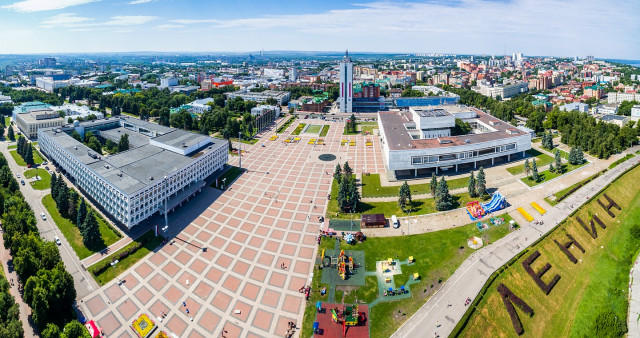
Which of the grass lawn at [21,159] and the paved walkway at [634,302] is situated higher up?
the grass lawn at [21,159]

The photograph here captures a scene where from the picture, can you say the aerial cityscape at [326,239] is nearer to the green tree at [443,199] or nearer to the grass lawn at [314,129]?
the green tree at [443,199]

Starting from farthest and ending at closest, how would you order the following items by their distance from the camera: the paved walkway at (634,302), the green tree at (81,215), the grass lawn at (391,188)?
the grass lawn at (391,188)
the green tree at (81,215)
the paved walkway at (634,302)

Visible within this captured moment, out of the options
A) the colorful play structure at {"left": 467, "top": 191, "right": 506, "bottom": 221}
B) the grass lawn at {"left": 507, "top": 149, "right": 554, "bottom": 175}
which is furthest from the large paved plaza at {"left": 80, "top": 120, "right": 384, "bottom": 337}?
the grass lawn at {"left": 507, "top": 149, "right": 554, "bottom": 175}

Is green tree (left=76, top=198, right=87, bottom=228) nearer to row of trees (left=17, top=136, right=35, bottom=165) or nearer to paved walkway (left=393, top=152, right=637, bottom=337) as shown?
row of trees (left=17, top=136, right=35, bottom=165)

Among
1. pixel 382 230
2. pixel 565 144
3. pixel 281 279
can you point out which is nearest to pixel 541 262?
pixel 382 230

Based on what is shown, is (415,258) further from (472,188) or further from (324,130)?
(324,130)

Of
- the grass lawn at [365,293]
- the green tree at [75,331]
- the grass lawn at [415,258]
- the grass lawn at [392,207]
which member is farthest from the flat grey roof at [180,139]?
the grass lawn at [365,293]
